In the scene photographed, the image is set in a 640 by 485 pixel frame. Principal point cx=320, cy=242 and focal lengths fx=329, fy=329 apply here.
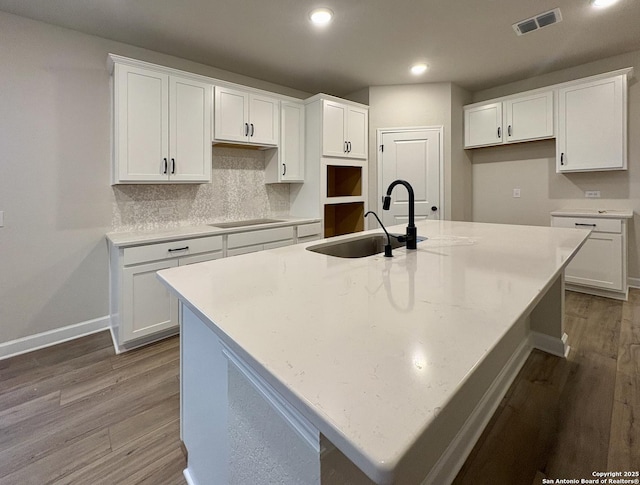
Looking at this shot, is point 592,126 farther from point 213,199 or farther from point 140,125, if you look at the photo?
point 140,125

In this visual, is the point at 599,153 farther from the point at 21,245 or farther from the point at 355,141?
the point at 21,245

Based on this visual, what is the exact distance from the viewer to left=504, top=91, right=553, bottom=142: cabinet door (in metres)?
3.92

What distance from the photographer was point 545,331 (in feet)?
7.90

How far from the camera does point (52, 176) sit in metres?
2.70

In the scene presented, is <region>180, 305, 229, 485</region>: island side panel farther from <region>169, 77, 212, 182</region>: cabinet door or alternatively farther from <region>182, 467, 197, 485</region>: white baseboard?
<region>169, 77, 212, 182</region>: cabinet door

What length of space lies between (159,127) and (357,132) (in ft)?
7.80

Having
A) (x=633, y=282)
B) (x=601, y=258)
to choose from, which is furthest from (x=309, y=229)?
(x=633, y=282)

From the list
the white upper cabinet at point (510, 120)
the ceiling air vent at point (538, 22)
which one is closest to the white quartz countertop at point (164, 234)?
the ceiling air vent at point (538, 22)

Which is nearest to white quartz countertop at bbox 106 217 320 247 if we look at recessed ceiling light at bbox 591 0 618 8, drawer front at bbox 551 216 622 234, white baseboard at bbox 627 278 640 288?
drawer front at bbox 551 216 622 234

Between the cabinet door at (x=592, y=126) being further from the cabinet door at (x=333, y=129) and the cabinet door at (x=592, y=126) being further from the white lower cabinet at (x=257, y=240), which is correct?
the white lower cabinet at (x=257, y=240)

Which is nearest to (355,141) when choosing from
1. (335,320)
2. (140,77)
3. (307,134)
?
(307,134)

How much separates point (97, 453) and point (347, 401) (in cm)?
172

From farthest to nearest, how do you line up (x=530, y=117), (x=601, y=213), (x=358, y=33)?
(x=530, y=117) < (x=601, y=213) < (x=358, y=33)

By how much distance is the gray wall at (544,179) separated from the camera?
366cm
